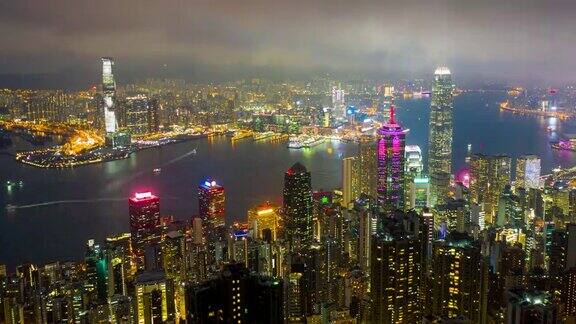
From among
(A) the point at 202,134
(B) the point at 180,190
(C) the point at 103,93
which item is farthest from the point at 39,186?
(A) the point at 202,134

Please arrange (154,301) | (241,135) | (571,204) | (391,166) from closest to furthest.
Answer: (154,301) → (571,204) → (391,166) → (241,135)

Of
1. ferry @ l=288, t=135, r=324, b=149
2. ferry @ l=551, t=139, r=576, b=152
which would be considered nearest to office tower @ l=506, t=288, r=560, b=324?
ferry @ l=288, t=135, r=324, b=149

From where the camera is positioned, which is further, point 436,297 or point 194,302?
point 436,297

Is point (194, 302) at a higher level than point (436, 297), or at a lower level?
higher

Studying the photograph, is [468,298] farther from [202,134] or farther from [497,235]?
[202,134]

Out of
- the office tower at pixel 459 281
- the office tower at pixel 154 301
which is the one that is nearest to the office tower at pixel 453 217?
the office tower at pixel 459 281

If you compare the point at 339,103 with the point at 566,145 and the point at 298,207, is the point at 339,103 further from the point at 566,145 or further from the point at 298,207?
the point at 298,207

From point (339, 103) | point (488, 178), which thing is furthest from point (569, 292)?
point (339, 103)

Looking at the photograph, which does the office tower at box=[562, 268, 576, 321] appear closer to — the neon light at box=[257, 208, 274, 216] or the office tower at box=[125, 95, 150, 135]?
the neon light at box=[257, 208, 274, 216]
